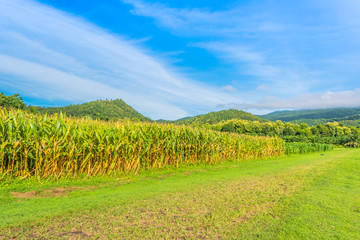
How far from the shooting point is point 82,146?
24.9 ft

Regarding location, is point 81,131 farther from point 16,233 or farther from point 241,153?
point 241,153

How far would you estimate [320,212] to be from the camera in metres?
3.67

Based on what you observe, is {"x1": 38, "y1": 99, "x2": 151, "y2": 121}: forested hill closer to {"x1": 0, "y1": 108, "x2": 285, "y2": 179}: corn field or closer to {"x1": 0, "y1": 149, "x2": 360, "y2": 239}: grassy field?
{"x1": 0, "y1": 108, "x2": 285, "y2": 179}: corn field

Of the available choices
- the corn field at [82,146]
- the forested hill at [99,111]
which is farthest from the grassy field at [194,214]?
the forested hill at [99,111]

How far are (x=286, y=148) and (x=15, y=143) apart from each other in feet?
86.9

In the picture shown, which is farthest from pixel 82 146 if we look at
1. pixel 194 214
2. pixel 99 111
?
pixel 99 111

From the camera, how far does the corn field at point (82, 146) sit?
675 centimetres

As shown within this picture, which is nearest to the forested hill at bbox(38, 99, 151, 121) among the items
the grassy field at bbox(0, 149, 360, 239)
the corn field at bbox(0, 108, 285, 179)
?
the corn field at bbox(0, 108, 285, 179)

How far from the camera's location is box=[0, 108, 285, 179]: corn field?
6746mm

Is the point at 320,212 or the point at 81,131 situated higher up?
the point at 81,131

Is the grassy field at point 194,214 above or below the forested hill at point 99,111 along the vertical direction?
below

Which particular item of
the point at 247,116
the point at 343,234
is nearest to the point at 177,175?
the point at 343,234

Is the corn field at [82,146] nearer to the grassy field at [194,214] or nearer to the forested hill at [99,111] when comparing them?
the grassy field at [194,214]

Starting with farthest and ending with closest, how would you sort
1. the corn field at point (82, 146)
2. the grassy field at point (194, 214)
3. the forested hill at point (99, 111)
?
the forested hill at point (99, 111), the corn field at point (82, 146), the grassy field at point (194, 214)
